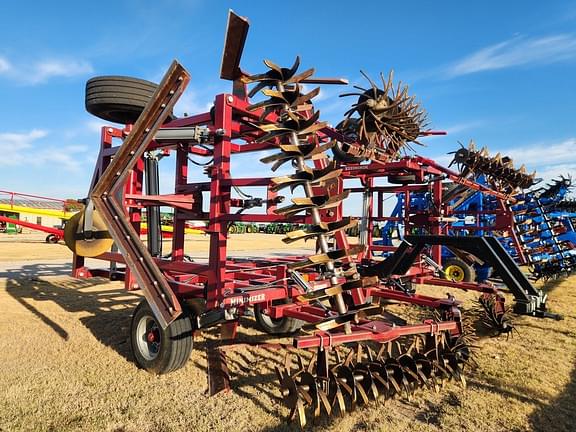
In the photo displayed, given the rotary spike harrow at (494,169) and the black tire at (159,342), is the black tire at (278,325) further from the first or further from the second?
the rotary spike harrow at (494,169)

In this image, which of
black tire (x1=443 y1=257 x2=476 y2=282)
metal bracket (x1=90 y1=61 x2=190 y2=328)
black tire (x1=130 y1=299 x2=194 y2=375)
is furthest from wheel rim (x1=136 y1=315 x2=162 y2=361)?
black tire (x1=443 y1=257 x2=476 y2=282)

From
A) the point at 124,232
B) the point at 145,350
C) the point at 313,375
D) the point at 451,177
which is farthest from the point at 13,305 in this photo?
the point at 451,177

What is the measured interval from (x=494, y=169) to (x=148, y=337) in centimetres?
696

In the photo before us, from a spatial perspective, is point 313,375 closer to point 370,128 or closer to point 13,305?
point 370,128

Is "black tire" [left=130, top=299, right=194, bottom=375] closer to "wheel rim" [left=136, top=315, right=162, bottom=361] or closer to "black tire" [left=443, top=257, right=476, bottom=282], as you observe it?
"wheel rim" [left=136, top=315, right=162, bottom=361]

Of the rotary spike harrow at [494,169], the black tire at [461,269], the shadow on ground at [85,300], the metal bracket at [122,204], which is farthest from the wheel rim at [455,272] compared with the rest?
the metal bracket at [122,204]

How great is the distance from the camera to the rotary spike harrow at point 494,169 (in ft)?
23.7

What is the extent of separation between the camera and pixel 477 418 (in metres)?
2.95

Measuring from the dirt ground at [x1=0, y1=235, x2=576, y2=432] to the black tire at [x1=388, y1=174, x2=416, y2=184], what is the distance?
263 centimetres

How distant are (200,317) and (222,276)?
17.0 inches

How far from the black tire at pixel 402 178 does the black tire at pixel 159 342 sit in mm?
4079

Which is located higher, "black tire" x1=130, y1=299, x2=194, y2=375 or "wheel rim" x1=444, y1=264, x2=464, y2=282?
"wheel rim" x1=444, y1=264, x2=464, y2=282

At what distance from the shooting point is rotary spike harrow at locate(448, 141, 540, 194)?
7.23 m

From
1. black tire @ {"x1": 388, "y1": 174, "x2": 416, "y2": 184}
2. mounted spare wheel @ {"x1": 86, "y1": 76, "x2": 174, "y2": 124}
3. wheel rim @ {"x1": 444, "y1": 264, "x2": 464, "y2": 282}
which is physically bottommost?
wheel rim @ {"x1": 444, "y1": 264, "x2": 464, "y2": 282}
